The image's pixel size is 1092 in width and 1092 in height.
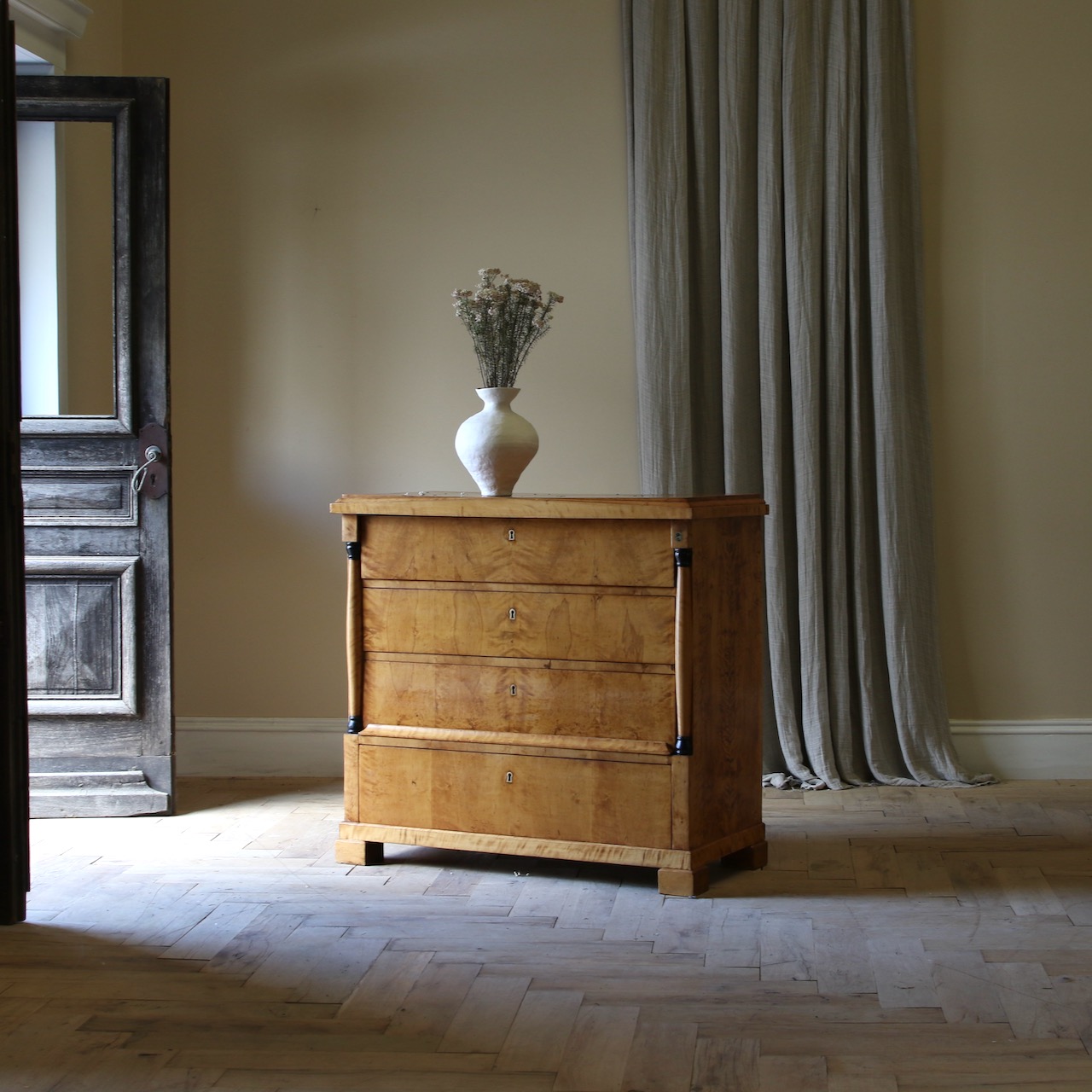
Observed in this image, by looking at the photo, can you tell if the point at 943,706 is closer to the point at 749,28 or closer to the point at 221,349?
the point at 749,28

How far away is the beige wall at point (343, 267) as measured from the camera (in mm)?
4004

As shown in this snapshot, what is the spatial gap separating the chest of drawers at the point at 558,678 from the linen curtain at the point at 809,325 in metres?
0.76

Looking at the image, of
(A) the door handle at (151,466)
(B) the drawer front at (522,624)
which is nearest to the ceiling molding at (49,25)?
(A) the door handle at (151,466)

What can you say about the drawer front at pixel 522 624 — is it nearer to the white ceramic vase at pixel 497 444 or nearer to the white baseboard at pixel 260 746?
the white ceramic vase at pixel 497 444

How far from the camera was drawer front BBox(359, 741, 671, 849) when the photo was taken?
9.39ft

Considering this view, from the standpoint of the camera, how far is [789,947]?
98.1 inches

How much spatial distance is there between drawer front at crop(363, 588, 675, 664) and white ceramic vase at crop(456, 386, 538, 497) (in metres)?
0.29

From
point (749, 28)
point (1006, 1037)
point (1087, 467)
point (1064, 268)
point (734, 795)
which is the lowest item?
point (1006, 1037)

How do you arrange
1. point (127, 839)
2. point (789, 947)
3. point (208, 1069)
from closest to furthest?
point (208, 1069), point (789, 947), point (127, 839)

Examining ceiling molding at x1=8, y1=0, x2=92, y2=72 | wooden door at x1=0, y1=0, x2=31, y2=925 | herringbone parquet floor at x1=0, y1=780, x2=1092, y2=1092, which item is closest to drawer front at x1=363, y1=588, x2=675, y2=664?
herringbone parquet floor at x1=0, y1=780, x2=1092, y2=1092

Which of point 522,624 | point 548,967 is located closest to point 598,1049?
point 548,967

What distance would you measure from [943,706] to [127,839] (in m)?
2.32

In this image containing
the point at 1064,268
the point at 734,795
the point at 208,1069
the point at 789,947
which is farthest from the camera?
the point at 1064,268

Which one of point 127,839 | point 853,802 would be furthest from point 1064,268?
point 127,839
